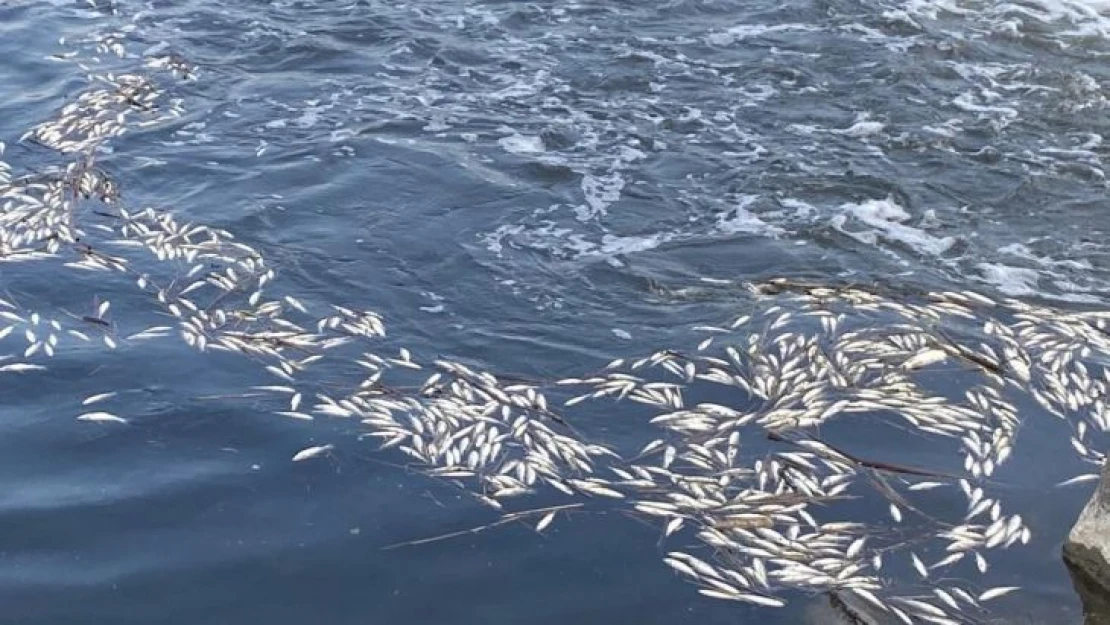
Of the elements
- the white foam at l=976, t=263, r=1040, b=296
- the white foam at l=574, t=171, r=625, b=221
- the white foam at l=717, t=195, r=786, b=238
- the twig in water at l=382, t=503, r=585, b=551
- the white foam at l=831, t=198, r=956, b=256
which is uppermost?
the white foam at l=976, t=263, r=1040, b=296

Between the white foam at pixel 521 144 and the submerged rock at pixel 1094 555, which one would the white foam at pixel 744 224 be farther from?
the submerged rock at pixel 1094 555

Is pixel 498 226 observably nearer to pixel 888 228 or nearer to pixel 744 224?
pixel 744 224

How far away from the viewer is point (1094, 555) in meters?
7.88

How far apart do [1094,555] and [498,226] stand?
6533mm

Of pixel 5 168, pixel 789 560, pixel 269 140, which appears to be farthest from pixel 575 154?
pixel 789 560

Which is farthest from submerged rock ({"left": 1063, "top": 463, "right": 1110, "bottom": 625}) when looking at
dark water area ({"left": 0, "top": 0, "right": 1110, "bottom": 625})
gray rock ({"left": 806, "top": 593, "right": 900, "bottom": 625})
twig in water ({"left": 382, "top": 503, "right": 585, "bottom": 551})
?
twig in water ({"left": 382, "top": 503, "right": 585, "bottom": 551})

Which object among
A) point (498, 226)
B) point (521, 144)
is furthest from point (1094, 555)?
point (521, 144)

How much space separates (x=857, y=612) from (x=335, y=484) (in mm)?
3552

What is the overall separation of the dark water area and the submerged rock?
153mm

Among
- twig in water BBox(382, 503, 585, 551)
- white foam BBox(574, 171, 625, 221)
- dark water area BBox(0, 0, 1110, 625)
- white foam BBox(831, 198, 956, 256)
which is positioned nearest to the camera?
dark water area BBox(0, 0, 1110, 625)

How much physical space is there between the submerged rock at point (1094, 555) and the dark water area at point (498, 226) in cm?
15

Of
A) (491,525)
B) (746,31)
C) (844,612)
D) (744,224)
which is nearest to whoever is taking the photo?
(844,612)

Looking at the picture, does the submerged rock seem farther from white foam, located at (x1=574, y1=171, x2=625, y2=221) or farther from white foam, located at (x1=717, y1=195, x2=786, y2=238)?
white foam, located at (x1=574, y1=171, x2=625, y2=221)

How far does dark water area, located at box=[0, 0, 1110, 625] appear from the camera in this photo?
828 centimetres
